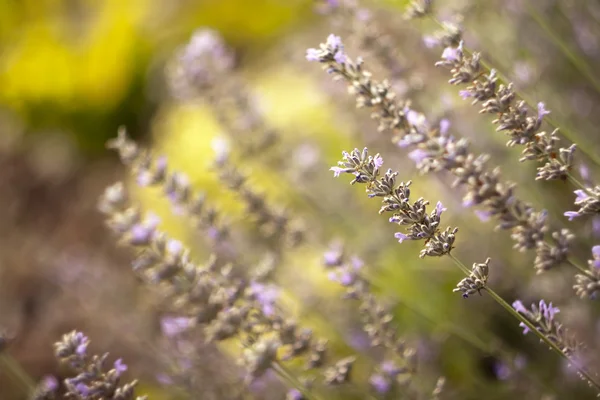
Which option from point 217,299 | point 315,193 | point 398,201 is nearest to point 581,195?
point 398,201

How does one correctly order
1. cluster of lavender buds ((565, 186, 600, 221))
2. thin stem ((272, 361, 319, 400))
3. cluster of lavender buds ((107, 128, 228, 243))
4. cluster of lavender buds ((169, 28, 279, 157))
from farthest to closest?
1. cluster of lavender buds ((169, 28, 279, 157))
2. cluster of lavender buds ((107, 128, 228, 243))
3. thin stem ((272, 361, 319, 400))
4. cluster of lavender buds ((565, 186, 600, 221))

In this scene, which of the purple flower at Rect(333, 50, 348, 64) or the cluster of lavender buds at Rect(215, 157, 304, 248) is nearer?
the purple flower at Rect(333, 50, 348, 64)

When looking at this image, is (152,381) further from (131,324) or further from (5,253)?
(5,253)

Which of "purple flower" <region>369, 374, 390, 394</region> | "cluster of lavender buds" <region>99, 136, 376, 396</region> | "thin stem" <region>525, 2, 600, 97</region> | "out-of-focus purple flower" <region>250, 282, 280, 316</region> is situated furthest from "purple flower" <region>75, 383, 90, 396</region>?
"thin stem" <region>525, 2, 600, 97</region>

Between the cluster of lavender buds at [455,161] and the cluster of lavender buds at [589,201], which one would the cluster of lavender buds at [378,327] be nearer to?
the cluster of lavender buds at [455,161]

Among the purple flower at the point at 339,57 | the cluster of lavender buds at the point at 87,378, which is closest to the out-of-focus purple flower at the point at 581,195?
the purple flower at the point at 339,57

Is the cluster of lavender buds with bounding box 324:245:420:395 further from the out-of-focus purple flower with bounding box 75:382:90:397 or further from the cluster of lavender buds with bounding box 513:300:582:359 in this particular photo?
the out-of-focus purple flower with bounding box 75:382:90:397
